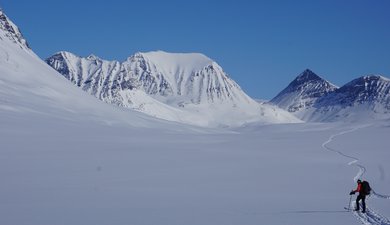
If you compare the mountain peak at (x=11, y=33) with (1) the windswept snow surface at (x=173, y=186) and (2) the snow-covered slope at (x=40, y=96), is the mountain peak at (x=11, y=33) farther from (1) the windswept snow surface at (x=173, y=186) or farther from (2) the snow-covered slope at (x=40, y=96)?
(1) the windswept snow surface at (x=173, y=186)

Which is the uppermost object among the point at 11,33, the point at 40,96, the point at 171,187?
the point at 11,33

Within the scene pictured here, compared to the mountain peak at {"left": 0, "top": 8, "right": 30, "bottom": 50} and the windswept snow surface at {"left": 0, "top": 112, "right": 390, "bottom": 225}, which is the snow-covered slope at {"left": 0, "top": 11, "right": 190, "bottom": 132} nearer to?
the mountain peak at {"left": 0, "top": 8, "right": 30, "bottom": 50}

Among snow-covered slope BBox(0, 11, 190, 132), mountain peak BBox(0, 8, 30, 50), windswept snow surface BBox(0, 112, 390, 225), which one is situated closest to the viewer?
windswept snow surface BBox(0, 112, 390, 225)

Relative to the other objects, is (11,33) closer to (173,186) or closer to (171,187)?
(173,186)

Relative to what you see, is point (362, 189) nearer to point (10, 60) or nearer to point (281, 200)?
point (281, 200)

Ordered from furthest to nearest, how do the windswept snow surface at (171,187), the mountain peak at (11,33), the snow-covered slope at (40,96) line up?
the mountain peak at (11,33) → the snow-covered slope at (40,96) → the windswept snow surface at (171,187)

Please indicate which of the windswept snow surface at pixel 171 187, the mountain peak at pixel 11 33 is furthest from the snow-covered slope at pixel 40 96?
the windswept snow surface at pixel 171 187

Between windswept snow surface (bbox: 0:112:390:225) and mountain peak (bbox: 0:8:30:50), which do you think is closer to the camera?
windswept snow surface (bbox: 0:112:390:225)

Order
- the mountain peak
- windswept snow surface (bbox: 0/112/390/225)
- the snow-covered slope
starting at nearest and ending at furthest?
windswept snow surface (bbox: 0/112/390/225) < the snow-covered slope < the mountain peak

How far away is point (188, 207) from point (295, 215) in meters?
3.33

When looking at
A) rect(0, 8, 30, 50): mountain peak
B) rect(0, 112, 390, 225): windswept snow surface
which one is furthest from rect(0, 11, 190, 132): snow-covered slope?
rect(0, 112, 390, 225): windswept snow surface

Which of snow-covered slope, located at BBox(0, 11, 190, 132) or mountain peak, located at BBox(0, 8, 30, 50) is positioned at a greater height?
mountain peak, located at BBox(0, 8, 30, 50)

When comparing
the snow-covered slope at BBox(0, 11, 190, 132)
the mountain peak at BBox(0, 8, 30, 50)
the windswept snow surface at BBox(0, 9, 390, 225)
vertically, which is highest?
the mountain peak at BBox(0, 8, 30, 50)

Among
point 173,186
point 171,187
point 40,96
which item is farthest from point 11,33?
point 171,187
